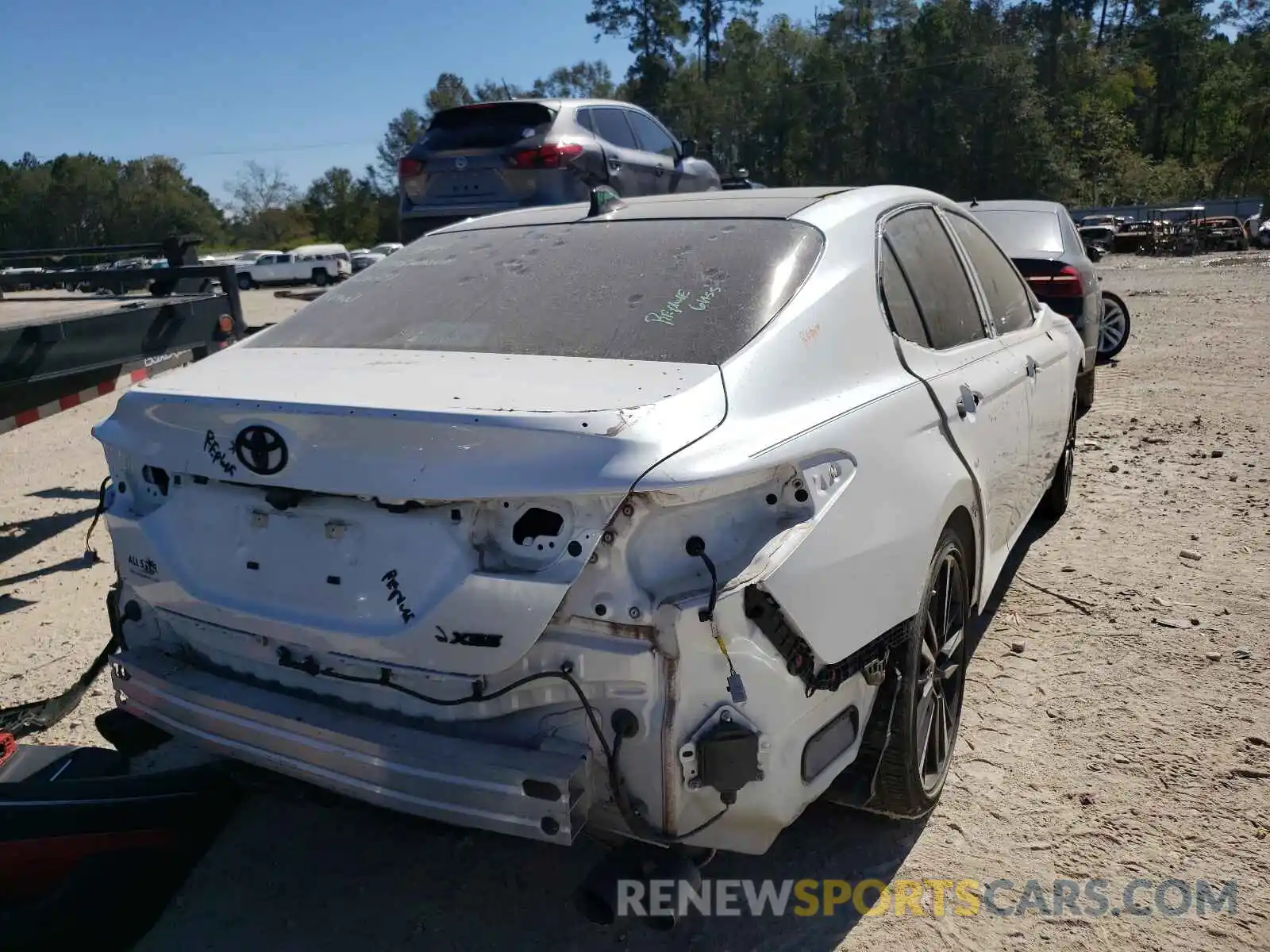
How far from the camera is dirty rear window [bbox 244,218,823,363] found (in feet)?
8.51

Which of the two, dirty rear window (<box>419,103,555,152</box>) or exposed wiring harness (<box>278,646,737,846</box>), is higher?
dirty rear window (<box>419,103,555,152</box>)

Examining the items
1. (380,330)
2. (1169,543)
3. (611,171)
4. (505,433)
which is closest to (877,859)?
(505,433)

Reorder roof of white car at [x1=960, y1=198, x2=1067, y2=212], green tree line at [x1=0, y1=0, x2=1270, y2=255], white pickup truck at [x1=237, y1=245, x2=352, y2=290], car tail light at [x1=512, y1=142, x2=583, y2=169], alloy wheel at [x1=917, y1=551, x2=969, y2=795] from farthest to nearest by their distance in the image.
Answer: green tree line at [x1=0, y1=0, x2=1270, y2=255]
white pickup truck at [x1=237, y1=245, x2=352, y2=290]
roof of white car at [x1=960, y1=198, x2=1067, y2=212]
car tail light at [x1=512, y1=142, x2=583, y2=169]
alloy wheel at [x1=917, y1=551, x2=969, y2=795]

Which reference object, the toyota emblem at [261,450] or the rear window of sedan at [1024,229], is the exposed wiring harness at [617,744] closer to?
the toyota emblem at [261,450]

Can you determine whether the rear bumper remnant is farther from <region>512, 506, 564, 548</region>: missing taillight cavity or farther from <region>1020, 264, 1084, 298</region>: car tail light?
<region>1020, 264, 1084, 298</region>: car tail light

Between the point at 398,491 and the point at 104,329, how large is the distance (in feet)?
13.0

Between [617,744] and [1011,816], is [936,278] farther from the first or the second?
[617,744]

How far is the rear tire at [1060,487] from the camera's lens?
5.34m

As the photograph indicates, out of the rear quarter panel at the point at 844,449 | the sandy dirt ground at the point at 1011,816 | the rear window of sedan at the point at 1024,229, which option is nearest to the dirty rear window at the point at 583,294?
the rear quarter panel at the point at 844,449

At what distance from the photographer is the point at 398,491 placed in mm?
2125

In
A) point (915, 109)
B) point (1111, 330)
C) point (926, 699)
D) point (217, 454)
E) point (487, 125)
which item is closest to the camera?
point (217, 454)

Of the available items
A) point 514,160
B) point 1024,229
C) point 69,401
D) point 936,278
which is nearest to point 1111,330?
point 1024,229

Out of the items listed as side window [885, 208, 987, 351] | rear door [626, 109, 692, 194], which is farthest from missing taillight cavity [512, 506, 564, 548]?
rear door [626, 109, 692, 194]

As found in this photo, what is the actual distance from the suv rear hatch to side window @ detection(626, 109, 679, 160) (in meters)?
1.21
